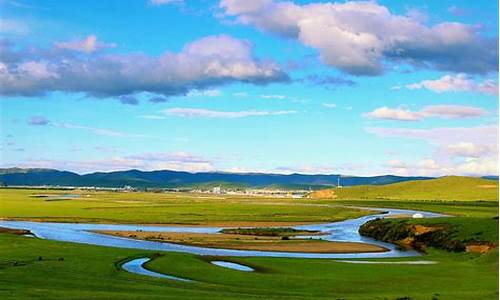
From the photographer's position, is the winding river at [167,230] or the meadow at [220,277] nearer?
the meadow at [220,277]

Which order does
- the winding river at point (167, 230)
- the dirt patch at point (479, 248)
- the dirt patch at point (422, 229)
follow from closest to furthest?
the dirt patch at point (479, 248) < the winding river at point (167, 230) < the dirt patch at point (422, 229)

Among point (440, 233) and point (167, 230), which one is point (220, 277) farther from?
point (167, 230)

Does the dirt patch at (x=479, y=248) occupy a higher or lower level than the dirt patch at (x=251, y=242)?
higher

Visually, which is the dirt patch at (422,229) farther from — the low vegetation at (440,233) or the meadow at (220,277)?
the meadow at (220,277)

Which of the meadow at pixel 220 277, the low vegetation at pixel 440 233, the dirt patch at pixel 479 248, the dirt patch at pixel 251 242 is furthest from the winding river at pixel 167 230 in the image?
the meadow at pixel 220 277

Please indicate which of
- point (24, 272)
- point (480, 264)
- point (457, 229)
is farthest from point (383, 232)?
point (24, 272)

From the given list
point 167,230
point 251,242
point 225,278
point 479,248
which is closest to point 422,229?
point 479,248

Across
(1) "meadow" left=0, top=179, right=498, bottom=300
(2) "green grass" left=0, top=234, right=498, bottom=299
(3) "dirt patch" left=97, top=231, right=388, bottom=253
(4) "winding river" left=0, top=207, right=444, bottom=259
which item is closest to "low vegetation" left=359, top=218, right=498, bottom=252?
(4) "winding river" left=0, top=207, right=444, bottom=259
